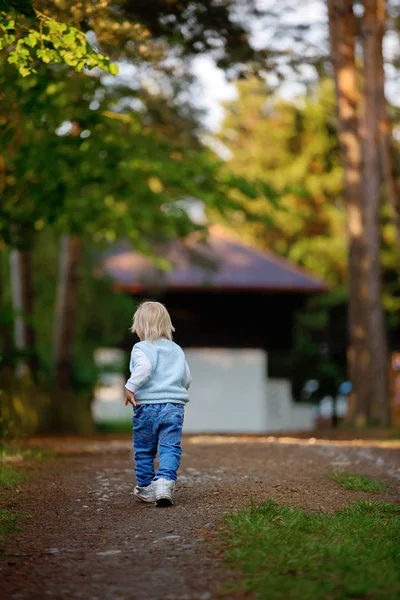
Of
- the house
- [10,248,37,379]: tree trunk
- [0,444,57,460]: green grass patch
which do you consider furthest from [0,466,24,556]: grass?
the house

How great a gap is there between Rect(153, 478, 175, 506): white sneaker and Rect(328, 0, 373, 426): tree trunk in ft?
42.1

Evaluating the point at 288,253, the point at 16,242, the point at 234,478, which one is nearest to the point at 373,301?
the point at 16,242

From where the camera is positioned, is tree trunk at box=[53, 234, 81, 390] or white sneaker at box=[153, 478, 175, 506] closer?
white sneaker at box=[153, 478, 175, 506]

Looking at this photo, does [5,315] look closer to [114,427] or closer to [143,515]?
[143,515]

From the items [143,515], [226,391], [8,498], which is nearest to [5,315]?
[8,498]

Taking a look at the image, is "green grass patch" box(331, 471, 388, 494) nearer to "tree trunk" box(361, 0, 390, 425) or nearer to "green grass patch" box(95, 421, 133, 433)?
"tree trunk" box(361, 0, 390, 425)

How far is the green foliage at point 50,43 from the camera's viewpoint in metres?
7.80

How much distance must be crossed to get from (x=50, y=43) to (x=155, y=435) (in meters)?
3.20

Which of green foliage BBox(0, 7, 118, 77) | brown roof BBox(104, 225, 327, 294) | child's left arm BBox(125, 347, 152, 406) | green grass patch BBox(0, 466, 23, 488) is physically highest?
green foliage BBox(0, 7, 118, 77)

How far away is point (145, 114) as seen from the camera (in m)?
21.7

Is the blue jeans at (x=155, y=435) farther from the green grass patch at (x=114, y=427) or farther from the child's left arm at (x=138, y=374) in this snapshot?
the green grass patch at (x=114, y=427)

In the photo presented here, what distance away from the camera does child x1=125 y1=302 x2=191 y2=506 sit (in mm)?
7223

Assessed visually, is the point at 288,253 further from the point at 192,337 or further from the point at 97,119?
the point at 97,119

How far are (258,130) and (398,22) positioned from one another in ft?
81.4
